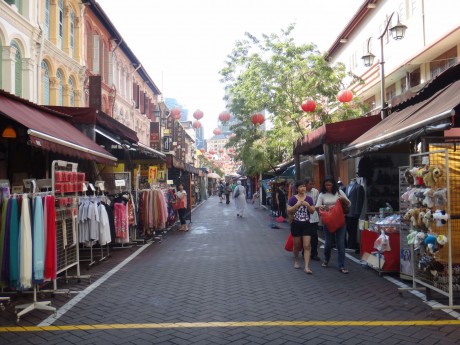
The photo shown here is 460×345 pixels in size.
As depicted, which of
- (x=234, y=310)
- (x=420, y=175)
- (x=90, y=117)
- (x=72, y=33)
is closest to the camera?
(x=234, y=310)

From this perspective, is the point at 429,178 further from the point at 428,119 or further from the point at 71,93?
the point at 71,93

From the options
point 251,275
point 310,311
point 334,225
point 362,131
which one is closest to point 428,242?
point 310,311

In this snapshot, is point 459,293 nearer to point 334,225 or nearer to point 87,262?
point 334,225

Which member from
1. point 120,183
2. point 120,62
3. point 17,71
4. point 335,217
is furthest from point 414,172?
point 120,62

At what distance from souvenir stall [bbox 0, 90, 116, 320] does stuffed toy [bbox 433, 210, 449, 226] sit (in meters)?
5.03

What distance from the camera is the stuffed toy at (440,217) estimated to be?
211 inches

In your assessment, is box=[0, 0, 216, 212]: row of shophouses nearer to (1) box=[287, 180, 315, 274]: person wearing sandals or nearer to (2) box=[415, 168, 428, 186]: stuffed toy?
(1) box=[287, 180, 315, 274]: person wearing sandals

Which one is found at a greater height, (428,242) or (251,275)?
(428,242)

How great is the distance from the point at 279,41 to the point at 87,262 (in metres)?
13.4

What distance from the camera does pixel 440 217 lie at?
5.38m

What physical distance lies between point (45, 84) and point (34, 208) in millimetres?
12240

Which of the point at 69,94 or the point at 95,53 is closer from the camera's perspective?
the point at 69,94

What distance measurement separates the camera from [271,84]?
61.1ft

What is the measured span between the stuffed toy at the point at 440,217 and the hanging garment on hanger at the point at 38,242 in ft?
16.6
